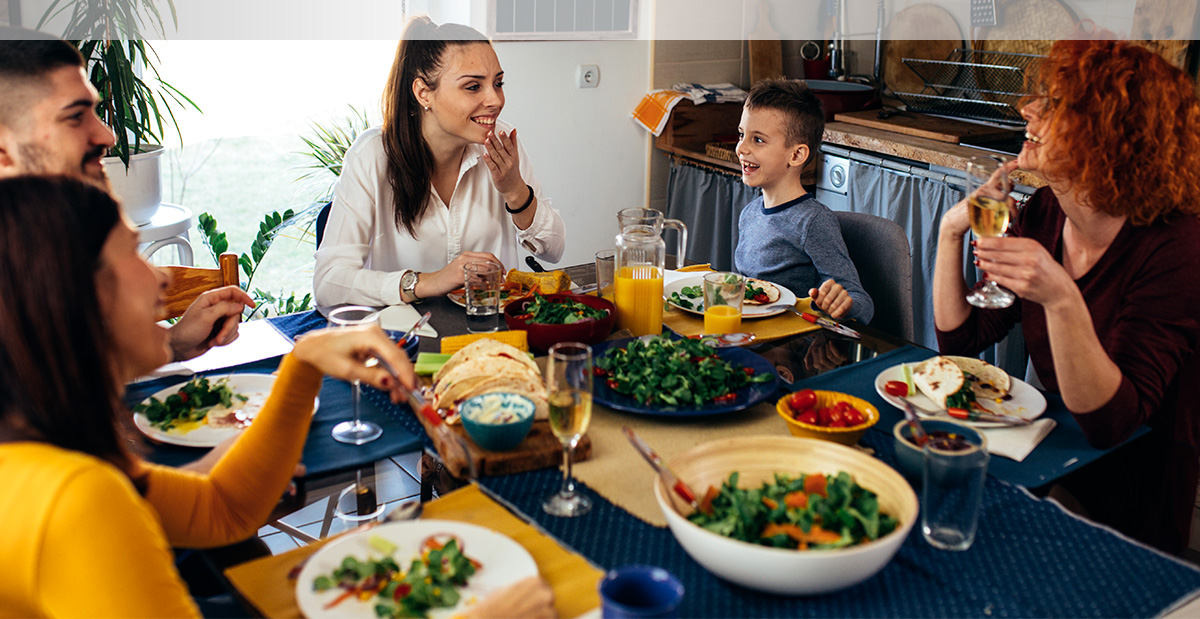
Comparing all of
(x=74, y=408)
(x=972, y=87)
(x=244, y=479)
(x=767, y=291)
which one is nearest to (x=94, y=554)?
(x=74, y=408)

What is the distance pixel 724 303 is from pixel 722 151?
2.01 meters

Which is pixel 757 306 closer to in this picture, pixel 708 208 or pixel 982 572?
pixel 982 572

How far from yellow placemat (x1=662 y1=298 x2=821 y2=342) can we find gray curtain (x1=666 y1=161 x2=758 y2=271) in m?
1.74

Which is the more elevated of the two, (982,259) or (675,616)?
(982,259)

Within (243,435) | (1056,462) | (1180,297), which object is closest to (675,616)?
(243,435)

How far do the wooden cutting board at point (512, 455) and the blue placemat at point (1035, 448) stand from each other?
459mm

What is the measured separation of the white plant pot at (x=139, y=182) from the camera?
2.81 metres

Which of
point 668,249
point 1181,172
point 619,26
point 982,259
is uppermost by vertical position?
point 619,26


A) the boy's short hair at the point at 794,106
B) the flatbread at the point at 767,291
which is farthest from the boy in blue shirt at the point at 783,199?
the flatbread at the point at 767,291

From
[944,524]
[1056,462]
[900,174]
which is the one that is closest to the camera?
[944,524]

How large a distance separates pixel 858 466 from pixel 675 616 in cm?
41

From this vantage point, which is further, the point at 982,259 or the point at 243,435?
the point at 982,259

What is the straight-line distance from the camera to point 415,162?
2.33 meters

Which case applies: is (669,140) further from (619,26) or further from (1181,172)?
(1181,172)
